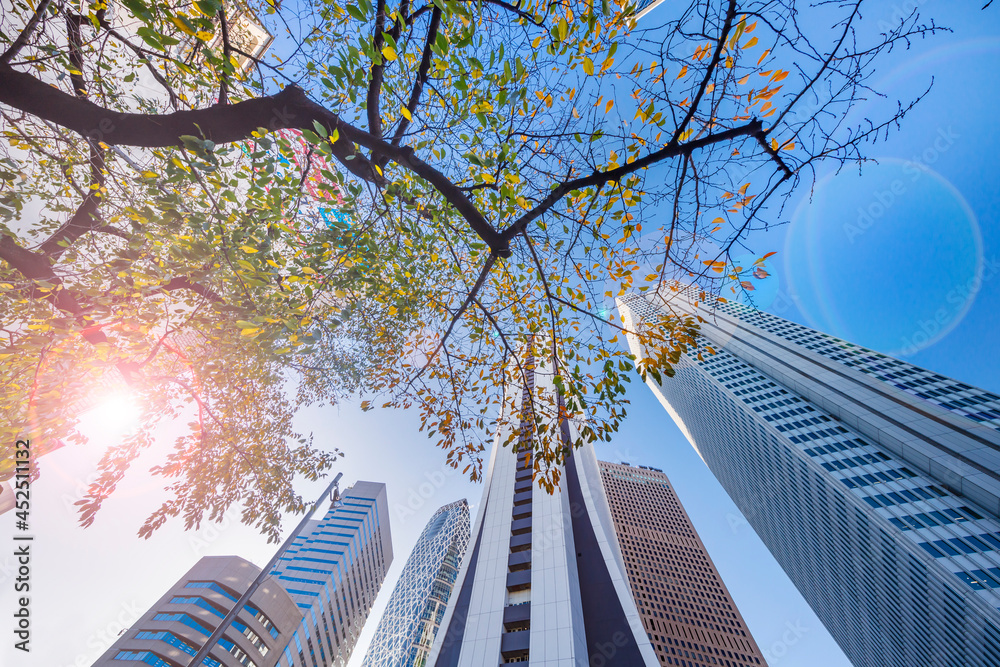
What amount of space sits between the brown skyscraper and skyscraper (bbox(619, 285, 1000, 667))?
1429 cm

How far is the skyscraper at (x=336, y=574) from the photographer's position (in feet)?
171

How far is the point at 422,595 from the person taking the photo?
227 ft

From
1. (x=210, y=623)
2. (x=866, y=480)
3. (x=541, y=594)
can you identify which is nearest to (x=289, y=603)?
(x=210, y=623)

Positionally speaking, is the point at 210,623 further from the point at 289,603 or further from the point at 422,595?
the point at 422,595

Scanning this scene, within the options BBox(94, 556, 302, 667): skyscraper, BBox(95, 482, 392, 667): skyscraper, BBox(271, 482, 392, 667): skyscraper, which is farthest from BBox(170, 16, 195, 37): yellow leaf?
BBox(271, 482, 392, 667): skyscraper

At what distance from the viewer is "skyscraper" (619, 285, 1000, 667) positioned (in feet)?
108

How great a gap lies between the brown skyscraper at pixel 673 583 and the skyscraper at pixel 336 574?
163ft

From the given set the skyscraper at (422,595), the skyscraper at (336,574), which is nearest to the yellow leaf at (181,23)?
the skyscraper at (336,574)

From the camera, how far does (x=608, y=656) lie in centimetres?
1680

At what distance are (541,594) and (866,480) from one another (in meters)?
46.9

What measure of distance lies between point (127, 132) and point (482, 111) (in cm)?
357

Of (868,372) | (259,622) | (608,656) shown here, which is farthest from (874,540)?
(259,622)

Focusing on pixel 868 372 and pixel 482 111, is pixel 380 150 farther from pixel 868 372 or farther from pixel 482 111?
pixel 868 372

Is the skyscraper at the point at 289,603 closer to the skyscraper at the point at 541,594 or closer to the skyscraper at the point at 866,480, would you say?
the skyscraper at the point at 541,594
